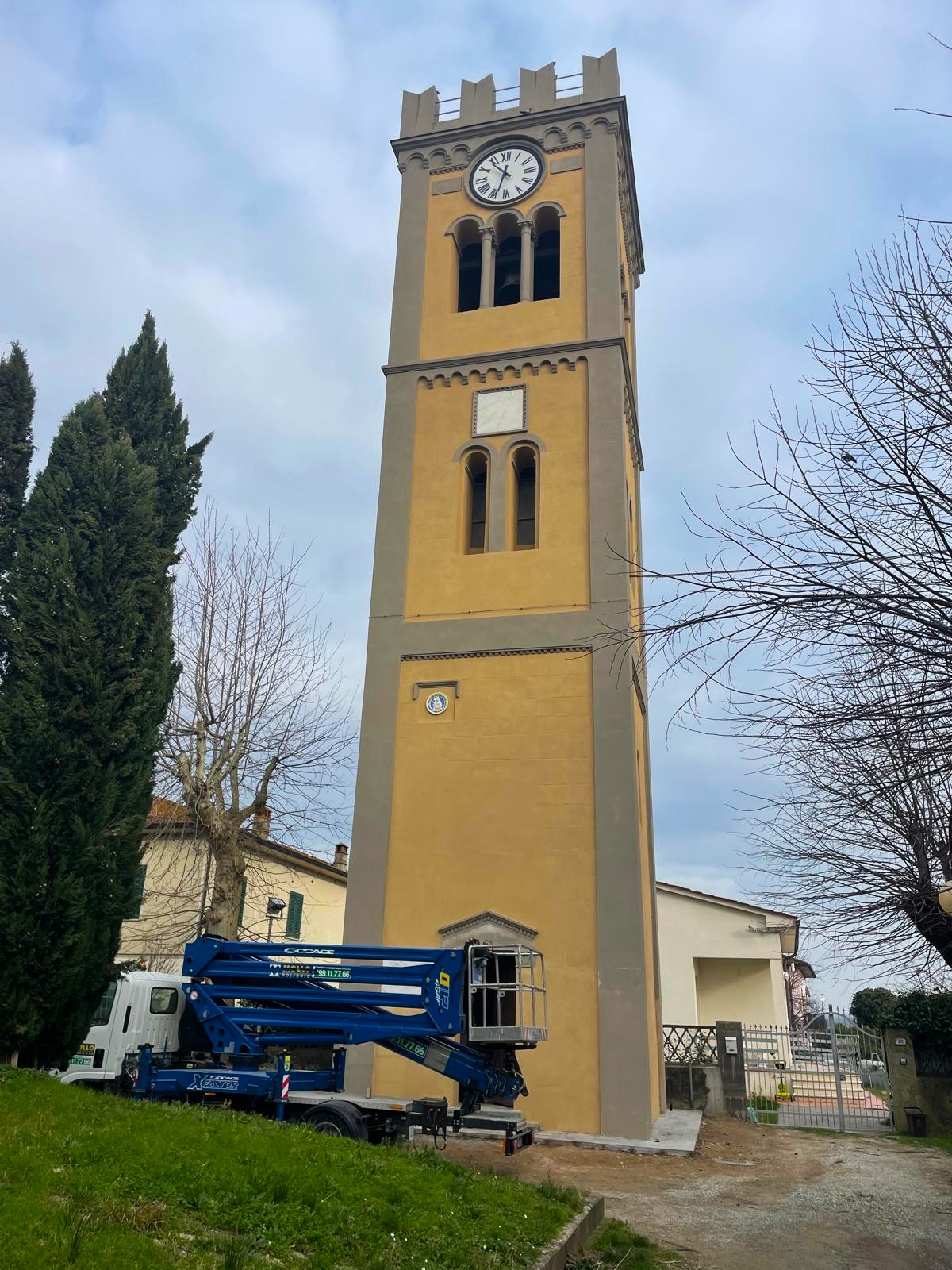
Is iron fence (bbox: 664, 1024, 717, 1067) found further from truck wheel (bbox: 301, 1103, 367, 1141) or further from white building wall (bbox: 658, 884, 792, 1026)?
truck wheel (bbox: 301, 1103, 367, 1141)

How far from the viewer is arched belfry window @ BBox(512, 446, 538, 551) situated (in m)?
18.0

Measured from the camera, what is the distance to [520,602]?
55.6 ft

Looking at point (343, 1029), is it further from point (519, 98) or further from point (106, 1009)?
point (519, 98)

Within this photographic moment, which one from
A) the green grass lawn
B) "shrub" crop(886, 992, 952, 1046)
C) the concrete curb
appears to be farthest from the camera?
"shrub" crop(886, 992, 952, 1046)

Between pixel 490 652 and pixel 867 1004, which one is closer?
pixel 490 652

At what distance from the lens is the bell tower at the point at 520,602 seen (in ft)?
48.1

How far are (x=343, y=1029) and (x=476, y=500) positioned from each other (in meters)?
10.5

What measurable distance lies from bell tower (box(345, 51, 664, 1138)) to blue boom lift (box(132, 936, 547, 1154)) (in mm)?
2605

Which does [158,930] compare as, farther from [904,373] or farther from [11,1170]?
[904,373]

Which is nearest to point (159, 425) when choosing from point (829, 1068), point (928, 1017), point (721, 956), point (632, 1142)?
point (632, 1142)

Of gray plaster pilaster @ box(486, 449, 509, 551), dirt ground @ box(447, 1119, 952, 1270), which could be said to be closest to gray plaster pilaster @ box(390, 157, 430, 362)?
gray plaster pilaster @ box(486, 449, 509, 551)

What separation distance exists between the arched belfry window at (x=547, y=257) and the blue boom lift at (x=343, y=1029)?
14.4 meters

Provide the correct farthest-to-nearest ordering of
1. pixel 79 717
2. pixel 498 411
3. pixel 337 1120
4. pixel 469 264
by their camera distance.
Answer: pixel 469 264 < pixel 498 411 < pixel 79 717 < pixel 337 1120

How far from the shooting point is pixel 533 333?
19.0m
